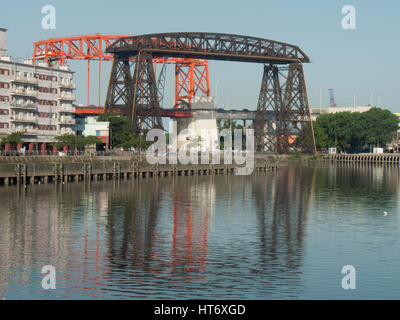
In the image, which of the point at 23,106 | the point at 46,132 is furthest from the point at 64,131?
the point at 23,106

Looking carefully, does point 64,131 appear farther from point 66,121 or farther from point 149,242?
point 149,242

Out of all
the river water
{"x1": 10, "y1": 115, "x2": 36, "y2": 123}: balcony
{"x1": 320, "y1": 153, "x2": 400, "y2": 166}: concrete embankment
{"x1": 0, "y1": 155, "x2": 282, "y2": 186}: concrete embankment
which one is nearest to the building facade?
{"x1": 10, "y1": 115, "x2": 36, "y2": 123}: balcony

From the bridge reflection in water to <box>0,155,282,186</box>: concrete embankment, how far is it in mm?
4285

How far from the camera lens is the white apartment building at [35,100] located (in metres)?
119

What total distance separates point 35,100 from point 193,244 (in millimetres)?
85827

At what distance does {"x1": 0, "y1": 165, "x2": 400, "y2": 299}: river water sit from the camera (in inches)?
1330

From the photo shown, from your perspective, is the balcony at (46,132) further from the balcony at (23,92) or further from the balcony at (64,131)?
the balcony at (23,92)

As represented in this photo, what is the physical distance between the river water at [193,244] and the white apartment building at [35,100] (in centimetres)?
4195

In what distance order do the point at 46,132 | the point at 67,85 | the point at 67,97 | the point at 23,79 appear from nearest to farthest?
the point at 23,79 < the point at 46,132 < the point at 67,97 < the point at 67,85

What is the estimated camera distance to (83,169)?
9319cm

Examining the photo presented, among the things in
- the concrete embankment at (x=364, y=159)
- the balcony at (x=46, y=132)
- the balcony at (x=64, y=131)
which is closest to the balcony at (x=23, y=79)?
the balcony at (x=46, y=132)
